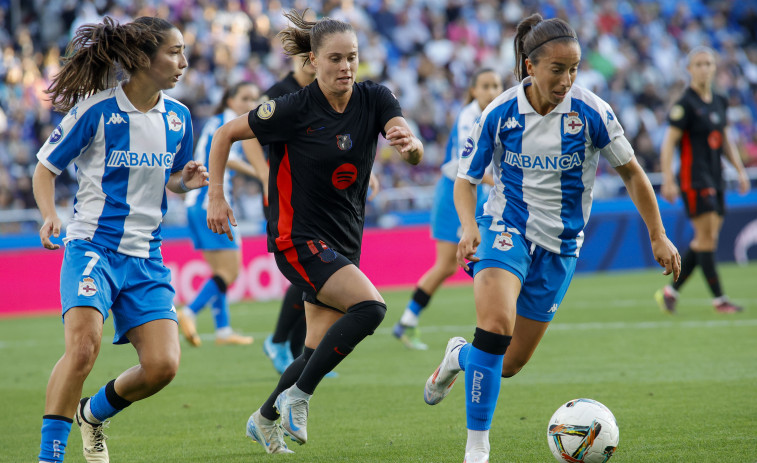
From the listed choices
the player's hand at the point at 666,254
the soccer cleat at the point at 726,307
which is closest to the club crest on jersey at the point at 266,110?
the player's hand at the point at 666,254

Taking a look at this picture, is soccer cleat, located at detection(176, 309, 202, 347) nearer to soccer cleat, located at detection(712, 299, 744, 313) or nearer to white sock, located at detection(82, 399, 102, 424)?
white sock, located at detection(82, 399, 102, 424)

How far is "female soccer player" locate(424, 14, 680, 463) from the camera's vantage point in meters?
4.66

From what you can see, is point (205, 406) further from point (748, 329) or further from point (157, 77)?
point (748, 329)

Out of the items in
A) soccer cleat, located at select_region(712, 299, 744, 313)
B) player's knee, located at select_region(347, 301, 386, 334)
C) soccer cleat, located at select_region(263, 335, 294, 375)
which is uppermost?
player's knee, located at select_region(347, 301, 386, 334)

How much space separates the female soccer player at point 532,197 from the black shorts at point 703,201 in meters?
6.11

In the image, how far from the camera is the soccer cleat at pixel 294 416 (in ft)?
16.0

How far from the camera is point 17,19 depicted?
18.5 meters

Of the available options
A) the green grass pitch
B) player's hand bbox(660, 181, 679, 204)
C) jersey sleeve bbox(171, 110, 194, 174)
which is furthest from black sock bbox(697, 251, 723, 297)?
jersey sleeve bbox(171, 110, 194, 174)

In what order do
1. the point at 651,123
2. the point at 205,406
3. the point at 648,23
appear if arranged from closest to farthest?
the point at 205,406 → the point at 651,123 → the point at 648,23

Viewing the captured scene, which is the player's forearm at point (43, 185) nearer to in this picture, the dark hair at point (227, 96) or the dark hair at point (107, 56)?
the dark hair at point (107, 56)

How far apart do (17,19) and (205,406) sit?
46.7ft

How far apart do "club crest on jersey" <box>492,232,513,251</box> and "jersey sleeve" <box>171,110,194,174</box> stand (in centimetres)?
174

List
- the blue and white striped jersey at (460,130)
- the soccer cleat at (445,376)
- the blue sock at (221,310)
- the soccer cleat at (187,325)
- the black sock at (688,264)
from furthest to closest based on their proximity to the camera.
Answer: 1. the black sock at (688,264)
2. the blue sock at (221,310)
3. the soccer cleat at (187,325)
4. the blue and white striped jersey at (460,130)
5. the soccer cleat at (445,376)

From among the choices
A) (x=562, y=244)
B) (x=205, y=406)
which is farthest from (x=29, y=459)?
(x=562, y=244)
